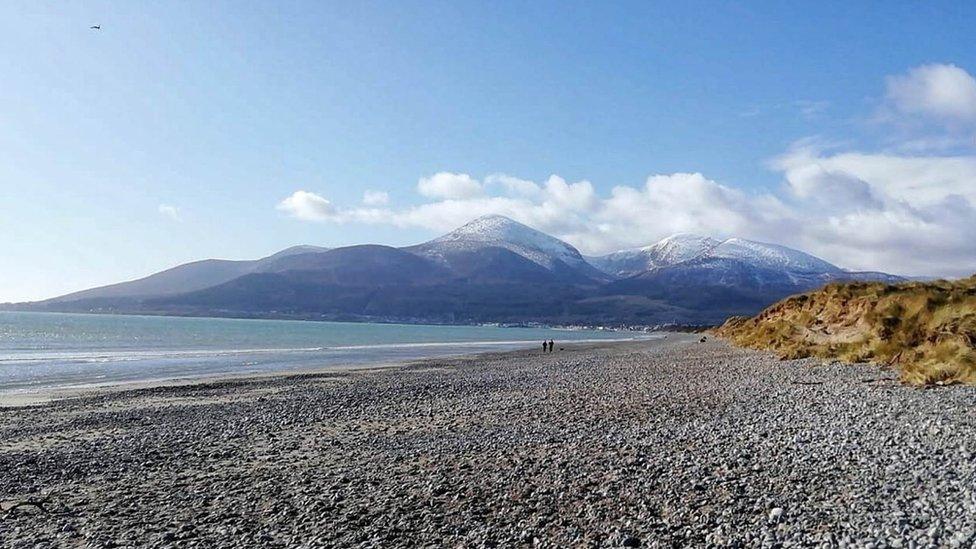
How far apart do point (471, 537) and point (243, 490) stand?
478 centimetres

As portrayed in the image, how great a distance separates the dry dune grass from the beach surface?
1.32 m

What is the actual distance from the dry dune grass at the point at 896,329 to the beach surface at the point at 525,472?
4.32 feet

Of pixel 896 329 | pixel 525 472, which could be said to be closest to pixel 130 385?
pixel 525 472

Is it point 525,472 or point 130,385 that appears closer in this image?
point 525,472

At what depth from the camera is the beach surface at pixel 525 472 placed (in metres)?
7.94

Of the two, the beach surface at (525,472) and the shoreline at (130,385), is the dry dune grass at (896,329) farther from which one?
the shoreline at (130,385)

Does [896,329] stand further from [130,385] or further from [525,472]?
[130,385]

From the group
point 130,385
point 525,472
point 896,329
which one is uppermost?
point 896,329

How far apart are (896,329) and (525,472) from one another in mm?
19767

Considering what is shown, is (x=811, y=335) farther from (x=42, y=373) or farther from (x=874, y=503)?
(x=42, y=373)

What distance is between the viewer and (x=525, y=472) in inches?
433

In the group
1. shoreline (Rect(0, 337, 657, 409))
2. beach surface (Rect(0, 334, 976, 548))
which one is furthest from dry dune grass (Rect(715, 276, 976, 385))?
shoreline (Rect(0, 337, 657, 409))

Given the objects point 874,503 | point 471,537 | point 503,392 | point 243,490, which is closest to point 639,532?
point 471,537

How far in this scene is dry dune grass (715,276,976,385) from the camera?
1819 centimetres
